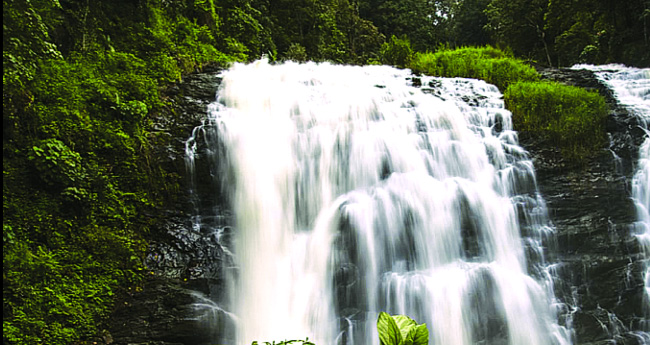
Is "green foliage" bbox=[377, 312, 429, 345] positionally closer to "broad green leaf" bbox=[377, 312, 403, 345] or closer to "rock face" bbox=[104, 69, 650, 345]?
"broad green leaf" bbox=[377, 312, 403, 345]

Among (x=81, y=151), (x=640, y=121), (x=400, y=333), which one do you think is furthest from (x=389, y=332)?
(x=640, y=121)

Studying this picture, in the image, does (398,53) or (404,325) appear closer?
(404,325)

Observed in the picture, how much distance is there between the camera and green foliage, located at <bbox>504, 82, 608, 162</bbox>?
698cm

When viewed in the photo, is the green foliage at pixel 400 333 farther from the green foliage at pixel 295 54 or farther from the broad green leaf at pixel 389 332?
the green foliage at pixel 295 54

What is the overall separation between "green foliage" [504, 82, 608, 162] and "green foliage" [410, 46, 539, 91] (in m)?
0.99

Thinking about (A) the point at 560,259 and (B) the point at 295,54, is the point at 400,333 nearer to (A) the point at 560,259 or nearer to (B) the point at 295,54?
(A) the point at 560,259

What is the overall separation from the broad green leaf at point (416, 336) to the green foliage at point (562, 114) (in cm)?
618

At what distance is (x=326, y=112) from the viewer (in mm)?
7680

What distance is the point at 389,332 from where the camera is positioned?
1.79 metres

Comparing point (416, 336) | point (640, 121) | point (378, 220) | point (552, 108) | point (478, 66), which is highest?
point (478, 66)

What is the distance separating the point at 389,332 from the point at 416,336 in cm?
11

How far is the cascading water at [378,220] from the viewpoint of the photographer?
18.2 ft

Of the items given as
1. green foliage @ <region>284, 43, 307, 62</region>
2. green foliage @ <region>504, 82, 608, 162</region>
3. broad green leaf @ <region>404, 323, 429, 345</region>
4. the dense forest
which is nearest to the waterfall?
green foliage @ <region>504, 82, 608, 162</region>

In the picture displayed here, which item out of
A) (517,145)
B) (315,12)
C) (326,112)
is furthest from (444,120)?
(315,12)
